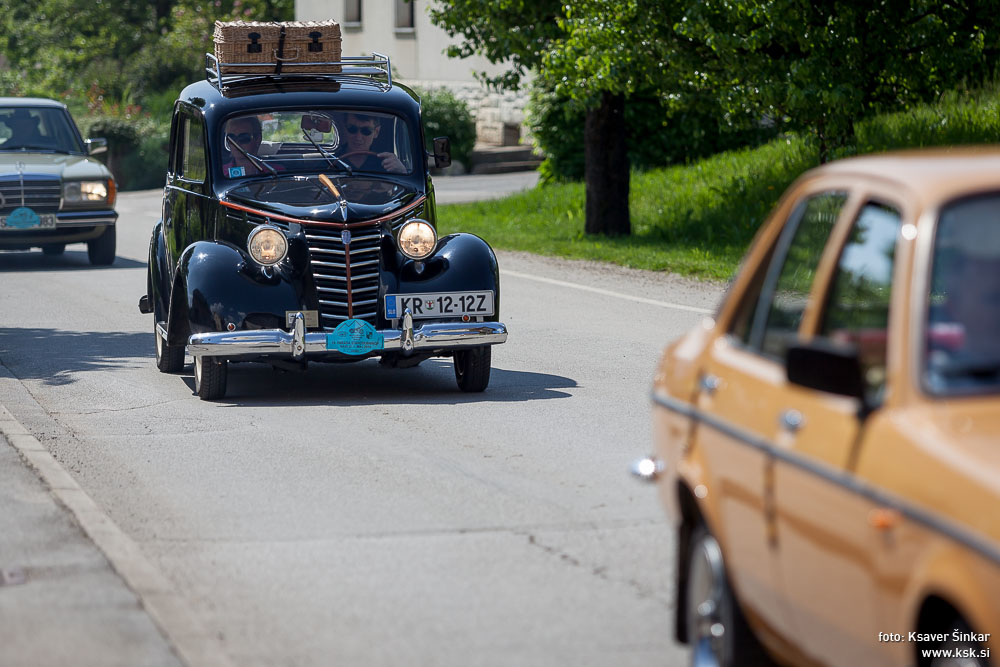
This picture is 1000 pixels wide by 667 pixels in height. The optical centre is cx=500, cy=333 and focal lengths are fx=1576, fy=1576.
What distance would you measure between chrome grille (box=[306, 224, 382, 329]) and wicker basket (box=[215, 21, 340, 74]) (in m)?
2.08

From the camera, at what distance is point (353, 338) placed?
9.75 meters

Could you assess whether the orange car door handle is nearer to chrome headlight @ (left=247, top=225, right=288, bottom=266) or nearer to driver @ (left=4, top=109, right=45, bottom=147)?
chrome headlight @ (left=247, top=225, right=288, bottom=266)

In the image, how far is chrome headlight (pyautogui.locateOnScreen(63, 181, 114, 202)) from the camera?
19.6m

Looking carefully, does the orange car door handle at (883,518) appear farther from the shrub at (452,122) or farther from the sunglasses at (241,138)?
the shrub at (452,122)

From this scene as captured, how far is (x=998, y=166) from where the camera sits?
3.79 metres

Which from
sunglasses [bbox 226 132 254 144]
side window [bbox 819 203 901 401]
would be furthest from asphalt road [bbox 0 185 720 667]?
sunglasses [bbox 226 132 254 144]

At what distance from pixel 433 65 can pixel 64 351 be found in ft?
99.2

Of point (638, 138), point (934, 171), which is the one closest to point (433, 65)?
point (638, 138)

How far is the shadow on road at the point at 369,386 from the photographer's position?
10250mm

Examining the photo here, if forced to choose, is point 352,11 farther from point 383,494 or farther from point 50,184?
point 383,494

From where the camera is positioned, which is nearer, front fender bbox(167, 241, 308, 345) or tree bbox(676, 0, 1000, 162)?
front fender bbox(167, 241, 308, 345)

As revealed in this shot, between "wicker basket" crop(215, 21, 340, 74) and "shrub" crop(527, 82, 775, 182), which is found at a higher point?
"wicker basket" crop(215, 21, 340, 74)

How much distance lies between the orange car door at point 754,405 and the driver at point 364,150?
6.74 meters

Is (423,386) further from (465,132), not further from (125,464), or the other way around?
(465,132)
